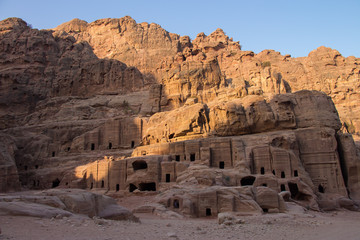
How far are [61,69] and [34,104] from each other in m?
12.6

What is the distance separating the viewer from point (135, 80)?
275 feet

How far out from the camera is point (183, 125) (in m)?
50.5

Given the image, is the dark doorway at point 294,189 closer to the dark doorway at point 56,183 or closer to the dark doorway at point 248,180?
the dark doorway at point 248,180

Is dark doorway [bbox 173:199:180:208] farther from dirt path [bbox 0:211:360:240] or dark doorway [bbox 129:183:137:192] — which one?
dark doorway [bbox 129:183:137:192]

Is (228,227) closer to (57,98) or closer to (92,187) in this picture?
(92,187)

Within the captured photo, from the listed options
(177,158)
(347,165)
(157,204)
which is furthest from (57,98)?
(347,165)

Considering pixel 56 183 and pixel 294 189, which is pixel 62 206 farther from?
pixel 56 183

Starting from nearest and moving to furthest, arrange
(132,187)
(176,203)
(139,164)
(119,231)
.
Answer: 1. (119,231)
2. (176,203)
3. (132,187)
4. (139,164)

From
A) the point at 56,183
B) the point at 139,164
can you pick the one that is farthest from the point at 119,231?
the point at 56,183

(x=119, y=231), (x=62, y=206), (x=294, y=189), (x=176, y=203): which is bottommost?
(x=119, y=231)

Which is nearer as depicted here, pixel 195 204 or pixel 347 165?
pixel 195 204

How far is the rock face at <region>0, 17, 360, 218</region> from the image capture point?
3681 cm

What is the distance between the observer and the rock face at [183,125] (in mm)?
36812

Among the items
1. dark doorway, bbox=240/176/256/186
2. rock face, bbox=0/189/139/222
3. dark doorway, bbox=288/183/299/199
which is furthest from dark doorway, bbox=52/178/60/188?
dark doorway, bbox=288/183/299/199
